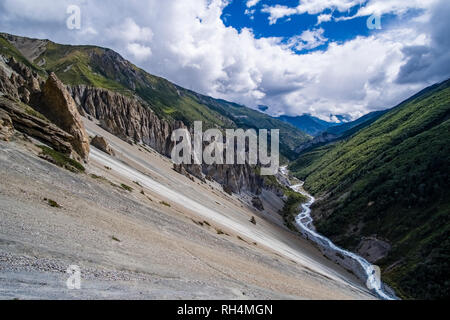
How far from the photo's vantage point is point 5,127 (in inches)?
1049

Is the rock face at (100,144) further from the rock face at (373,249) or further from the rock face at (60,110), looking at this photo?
the rock face at (373,249)

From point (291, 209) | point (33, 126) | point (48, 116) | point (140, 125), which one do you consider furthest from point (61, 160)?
point (291, 209)

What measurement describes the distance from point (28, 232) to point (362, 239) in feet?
358

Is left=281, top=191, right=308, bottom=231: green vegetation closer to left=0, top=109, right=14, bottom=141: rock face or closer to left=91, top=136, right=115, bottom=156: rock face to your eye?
left=91, top=136, right=115, bottom=156: rock face

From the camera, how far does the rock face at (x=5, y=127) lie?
84.7ft

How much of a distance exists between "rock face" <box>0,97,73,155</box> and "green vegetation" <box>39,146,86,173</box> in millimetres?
2021

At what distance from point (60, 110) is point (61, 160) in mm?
16619

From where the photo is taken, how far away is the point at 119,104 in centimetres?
11519

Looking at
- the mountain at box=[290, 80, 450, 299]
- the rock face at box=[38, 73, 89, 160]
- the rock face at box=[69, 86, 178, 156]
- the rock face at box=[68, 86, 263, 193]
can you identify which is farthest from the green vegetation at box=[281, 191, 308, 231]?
the rock face at box=[38, 73, 89, 160]

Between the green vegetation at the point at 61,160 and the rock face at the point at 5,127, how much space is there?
308cm

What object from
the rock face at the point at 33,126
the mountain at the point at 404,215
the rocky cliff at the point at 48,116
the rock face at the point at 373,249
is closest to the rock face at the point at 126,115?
the rocky cliff at the point at 48,116

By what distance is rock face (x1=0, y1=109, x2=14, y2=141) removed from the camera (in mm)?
25812

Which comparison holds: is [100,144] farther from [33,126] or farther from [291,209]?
[291,209]

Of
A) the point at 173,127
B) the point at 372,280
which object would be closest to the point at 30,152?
the point at 372,280
